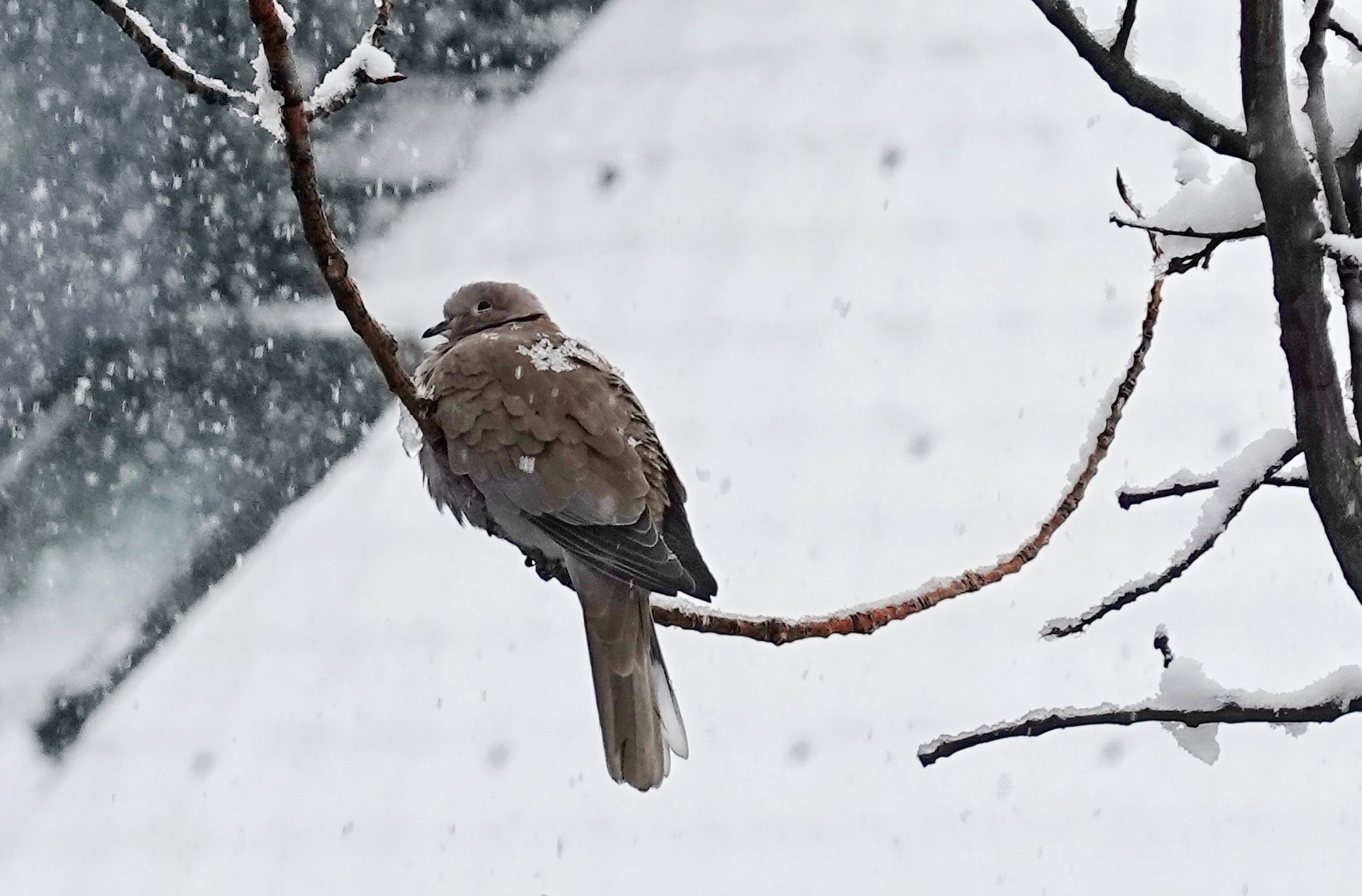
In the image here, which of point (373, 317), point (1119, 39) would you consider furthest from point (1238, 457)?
point (373, 317)

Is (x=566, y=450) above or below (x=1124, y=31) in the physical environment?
above

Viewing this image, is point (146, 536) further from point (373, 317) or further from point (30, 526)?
point (373, 317)

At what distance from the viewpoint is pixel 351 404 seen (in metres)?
3.09

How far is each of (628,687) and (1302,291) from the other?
2.77ft

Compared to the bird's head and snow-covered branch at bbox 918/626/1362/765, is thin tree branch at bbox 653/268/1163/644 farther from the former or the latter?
the bird's head

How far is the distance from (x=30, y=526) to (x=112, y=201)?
734mm

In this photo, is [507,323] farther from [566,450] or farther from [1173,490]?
[1173,490]

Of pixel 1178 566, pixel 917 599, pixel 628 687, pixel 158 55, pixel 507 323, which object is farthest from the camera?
pixel 507 323

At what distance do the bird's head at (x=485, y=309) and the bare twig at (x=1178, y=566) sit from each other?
1015 mm

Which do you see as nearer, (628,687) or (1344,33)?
(1344,33)

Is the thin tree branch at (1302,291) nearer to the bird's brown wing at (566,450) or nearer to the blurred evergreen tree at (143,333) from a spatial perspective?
the bird's brown wing at (566,450)

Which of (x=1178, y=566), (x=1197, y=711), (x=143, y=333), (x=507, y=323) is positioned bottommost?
(x=1197, y=711)

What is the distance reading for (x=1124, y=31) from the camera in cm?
76

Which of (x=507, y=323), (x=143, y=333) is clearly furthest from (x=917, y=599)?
(x=143, y=333)
